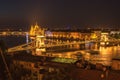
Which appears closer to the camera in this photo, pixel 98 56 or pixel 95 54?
pixel 98 56

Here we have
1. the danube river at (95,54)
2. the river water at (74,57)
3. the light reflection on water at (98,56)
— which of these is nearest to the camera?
the river water at (74,57)

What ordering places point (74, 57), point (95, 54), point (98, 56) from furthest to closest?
point (95, 54)
point (98, 56)
point (74, 57)

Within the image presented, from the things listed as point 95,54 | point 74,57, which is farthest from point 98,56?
point 74,57

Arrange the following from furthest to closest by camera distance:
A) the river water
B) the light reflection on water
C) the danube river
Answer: the danube river < the light reflection on water < the river water

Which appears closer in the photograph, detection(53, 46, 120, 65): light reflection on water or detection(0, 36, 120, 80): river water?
detection(0, 36, 120, 80): river water

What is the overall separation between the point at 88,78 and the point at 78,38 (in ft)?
91.5

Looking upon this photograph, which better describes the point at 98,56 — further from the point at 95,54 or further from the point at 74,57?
the point at 74,57

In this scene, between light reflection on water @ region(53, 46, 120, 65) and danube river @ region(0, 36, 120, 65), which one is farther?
danube river @ region(0, 36, 120, 65)

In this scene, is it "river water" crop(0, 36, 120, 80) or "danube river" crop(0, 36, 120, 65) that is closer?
"river water" crop(0, 36, 120, 80)

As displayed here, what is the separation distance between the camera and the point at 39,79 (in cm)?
383

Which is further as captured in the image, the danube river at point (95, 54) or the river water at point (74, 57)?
the danube river at point (95, 54)

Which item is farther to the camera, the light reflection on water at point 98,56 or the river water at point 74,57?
the light reflection on water at point 98,56

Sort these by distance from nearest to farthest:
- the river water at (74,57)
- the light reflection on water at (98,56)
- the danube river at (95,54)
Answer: the river water at (74,57), the light reflection on water at (98,56), the danube river at (95,54)

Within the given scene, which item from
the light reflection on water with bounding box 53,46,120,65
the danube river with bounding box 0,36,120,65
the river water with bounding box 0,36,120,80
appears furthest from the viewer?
the danube river with bounding box 0,36,120,65
